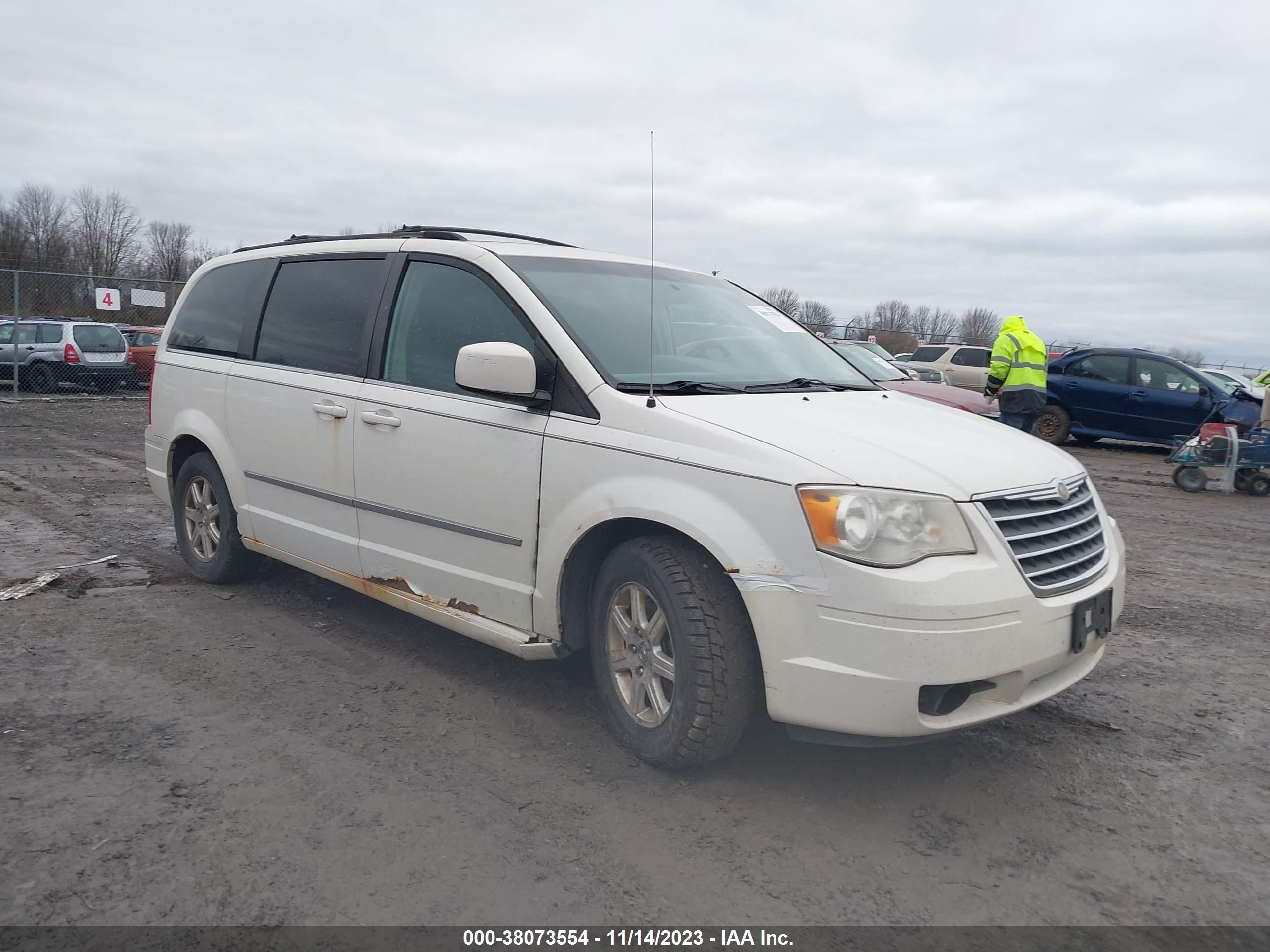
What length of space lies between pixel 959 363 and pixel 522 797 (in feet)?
69.2

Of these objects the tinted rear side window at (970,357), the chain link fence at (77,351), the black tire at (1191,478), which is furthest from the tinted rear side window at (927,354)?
the chain link fence at (77,351)

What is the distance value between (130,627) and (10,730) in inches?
49.1

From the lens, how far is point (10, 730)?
11.3ft

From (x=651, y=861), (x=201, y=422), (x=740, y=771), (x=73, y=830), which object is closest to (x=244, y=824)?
(x=73, y=830)

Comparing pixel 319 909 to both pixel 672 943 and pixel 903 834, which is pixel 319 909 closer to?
pixel 672 943

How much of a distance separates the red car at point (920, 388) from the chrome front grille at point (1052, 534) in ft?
20.7

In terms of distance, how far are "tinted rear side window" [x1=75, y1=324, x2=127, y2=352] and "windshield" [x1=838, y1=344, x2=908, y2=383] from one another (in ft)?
47.2

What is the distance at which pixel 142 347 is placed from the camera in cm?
2008

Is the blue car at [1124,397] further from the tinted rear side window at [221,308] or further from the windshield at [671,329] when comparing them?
the tinted rear side window at [221,308]

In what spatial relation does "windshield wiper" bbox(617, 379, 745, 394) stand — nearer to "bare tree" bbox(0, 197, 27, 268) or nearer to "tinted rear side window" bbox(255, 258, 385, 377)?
"tinted rear side window" bbox(255, 258, 385, 377)

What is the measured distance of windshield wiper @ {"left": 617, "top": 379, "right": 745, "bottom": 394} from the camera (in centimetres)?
348

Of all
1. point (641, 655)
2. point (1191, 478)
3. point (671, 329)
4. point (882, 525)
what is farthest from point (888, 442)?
point (1191, 478)

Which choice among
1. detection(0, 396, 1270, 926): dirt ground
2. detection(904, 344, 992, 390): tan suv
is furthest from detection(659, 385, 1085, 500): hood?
detection(904, 344, 992, 390): tan suv

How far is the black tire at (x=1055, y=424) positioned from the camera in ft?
50.6
